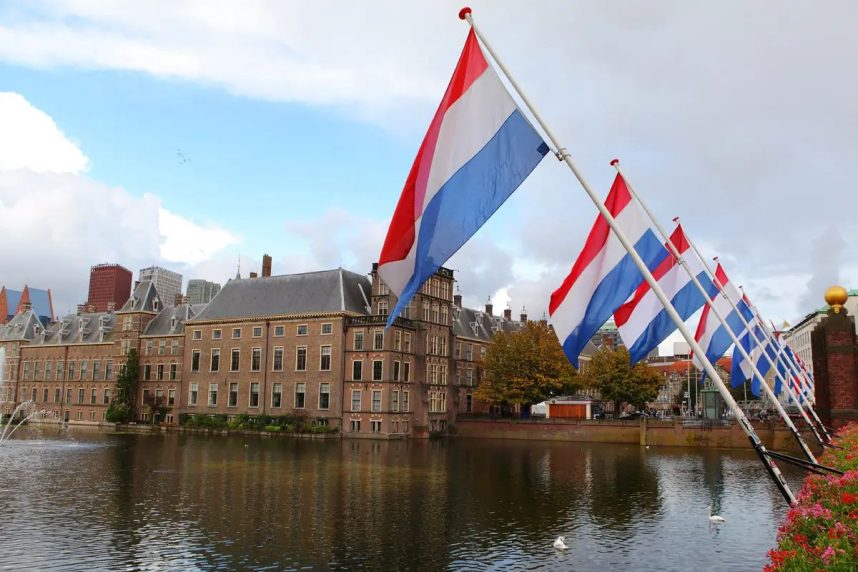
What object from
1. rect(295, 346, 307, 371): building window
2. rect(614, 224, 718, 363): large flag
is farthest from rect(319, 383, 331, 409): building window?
rect(614, 224, 718, 363): large flag

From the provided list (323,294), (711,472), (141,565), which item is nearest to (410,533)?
(141,565)

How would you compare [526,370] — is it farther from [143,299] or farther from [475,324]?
[143,299]

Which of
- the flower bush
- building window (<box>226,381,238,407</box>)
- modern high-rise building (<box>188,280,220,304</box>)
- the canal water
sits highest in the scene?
modern high-rise building (<box>188,280,220,304</box>)

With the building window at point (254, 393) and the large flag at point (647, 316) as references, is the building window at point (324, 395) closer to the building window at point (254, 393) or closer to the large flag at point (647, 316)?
the building window at point (254, 393)

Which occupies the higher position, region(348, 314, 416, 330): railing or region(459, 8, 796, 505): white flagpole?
region(348, 314, 416, 330): railing

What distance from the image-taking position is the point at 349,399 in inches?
3098

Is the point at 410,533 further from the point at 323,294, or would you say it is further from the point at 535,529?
the point at 323,294

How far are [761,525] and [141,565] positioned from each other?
873 inches

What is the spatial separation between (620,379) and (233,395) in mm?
47713

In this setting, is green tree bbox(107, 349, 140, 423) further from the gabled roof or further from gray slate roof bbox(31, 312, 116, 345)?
gray slate roof bbox(31, 312, 116, 345)

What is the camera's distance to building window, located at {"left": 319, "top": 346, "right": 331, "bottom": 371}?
8012cm

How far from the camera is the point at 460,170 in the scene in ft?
45.8

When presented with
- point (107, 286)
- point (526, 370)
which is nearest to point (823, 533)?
point (526, 370)

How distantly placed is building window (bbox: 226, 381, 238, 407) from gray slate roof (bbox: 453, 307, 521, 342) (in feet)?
93.1
